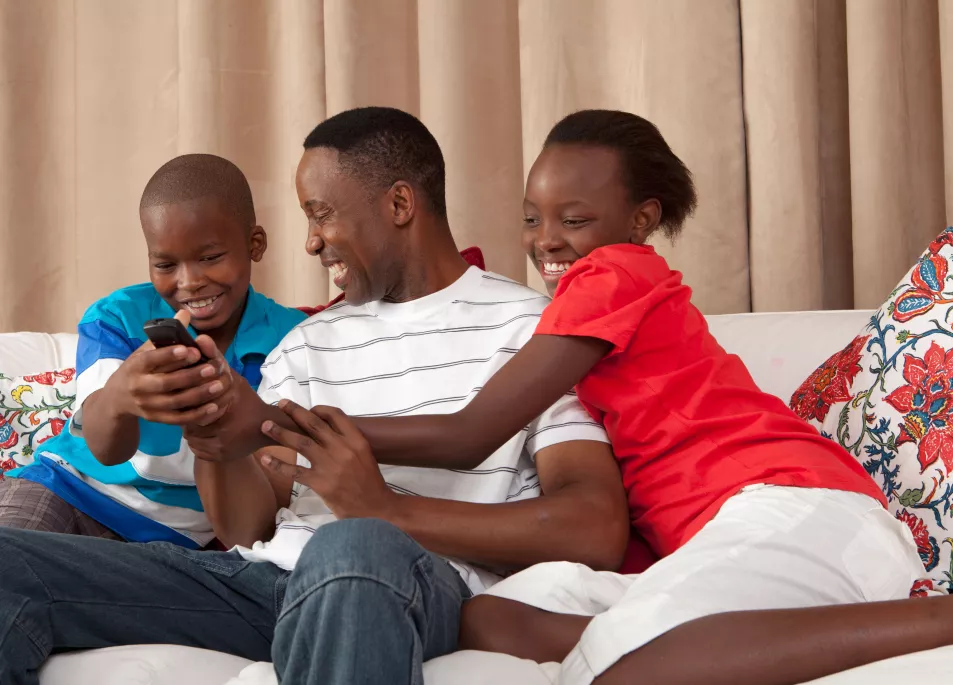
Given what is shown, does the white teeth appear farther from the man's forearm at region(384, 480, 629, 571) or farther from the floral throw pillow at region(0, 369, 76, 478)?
the man's forearm at region(384, 480, 629, 571)

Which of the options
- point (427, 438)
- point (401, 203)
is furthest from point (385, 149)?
point (427, 438)

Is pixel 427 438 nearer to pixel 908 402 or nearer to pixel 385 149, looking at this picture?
pixel 385 149

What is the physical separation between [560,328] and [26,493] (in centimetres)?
81

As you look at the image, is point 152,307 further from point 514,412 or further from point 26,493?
point 514,412

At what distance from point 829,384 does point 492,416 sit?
574 millimetres

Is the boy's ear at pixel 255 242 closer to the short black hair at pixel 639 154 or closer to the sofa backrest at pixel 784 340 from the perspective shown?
the short black hair at pixel 639 154

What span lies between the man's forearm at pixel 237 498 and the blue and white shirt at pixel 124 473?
14cm

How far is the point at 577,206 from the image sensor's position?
1526 mm

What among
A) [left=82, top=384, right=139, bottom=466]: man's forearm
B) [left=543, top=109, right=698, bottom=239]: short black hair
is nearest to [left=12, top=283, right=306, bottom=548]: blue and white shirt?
[left=82, top=384, right=139, bottom=466]: man's forearm

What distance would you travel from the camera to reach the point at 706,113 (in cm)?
196

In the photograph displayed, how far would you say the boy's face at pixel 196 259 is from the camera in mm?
1555

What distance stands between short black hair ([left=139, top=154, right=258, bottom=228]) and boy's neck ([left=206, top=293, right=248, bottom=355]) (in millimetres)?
144

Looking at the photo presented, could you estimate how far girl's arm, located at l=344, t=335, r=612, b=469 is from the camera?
4.07ft

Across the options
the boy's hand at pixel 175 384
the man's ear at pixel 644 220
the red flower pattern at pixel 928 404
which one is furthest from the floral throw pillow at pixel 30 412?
the red flower pattern at pixel 928 404
